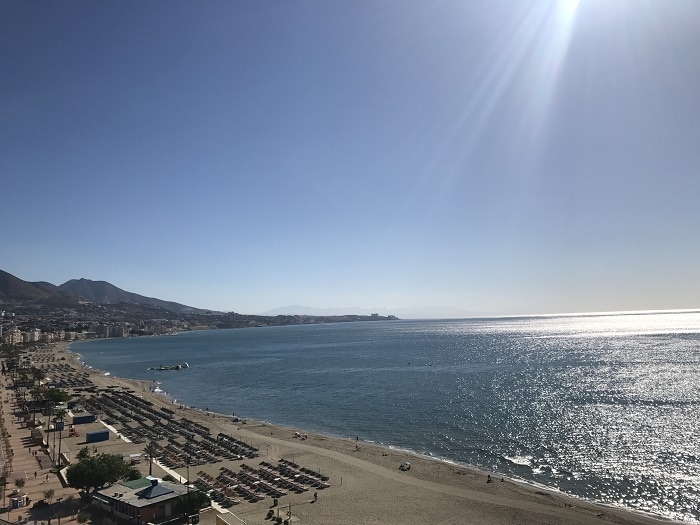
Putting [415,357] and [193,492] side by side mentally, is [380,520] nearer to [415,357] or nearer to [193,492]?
[193,492]

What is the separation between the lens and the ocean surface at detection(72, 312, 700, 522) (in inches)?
1372

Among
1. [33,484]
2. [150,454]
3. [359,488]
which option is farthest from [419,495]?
[33,484]

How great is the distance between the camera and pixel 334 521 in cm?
2614

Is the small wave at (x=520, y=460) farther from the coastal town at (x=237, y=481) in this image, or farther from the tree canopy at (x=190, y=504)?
the tree canopy at (x=190, y=504)

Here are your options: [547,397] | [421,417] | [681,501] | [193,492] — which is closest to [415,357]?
[547,397]

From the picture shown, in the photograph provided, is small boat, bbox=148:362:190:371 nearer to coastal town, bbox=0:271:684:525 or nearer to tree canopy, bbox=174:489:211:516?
coastal town, bbox=0:271:684:525

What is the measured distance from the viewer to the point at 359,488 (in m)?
31.7

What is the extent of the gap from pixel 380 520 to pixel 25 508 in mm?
19404

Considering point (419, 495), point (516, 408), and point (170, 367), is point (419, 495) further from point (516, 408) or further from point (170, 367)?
point (170, 367)

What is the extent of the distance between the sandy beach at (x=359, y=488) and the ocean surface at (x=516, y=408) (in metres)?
3.13

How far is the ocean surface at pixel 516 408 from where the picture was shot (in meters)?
34.8

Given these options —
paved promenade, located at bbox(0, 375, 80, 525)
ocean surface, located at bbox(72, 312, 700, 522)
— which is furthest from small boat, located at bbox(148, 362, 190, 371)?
paved promenade, located at bbox(0, 375, 80, 525)

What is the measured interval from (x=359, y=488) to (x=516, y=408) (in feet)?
106

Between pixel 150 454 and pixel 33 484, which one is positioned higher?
pixel 150 454
